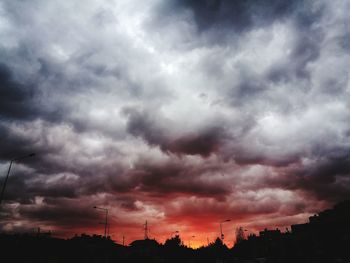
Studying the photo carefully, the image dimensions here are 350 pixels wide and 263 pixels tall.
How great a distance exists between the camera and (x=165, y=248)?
3964 inches

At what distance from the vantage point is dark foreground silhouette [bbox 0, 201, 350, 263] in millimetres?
56188

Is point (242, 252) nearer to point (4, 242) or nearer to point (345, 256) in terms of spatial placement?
point (345, 256)

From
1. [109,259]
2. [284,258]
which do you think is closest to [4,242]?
[109,259]

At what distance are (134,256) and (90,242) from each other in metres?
12.2

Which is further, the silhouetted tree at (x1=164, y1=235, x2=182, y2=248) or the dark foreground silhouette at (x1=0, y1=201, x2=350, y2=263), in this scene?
the silhouetted tree at (x1=164, y1=235, x2=182, y2=248)

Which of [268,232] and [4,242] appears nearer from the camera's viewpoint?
[4,242]

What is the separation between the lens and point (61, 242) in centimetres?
6344

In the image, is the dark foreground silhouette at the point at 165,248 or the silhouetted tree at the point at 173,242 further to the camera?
the silhouetted tree at the point at 173,242

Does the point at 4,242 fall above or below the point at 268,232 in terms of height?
below

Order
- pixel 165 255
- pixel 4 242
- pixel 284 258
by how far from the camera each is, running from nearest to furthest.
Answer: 1. pixel 4 242
2. pixel 284 258
3. pixel 165 255

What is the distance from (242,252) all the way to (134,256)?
5767 cm

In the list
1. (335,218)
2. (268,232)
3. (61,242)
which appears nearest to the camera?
(61,242)

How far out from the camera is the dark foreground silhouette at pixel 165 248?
5619 cm

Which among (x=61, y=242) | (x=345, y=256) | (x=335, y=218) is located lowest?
(x=345, y=256)
